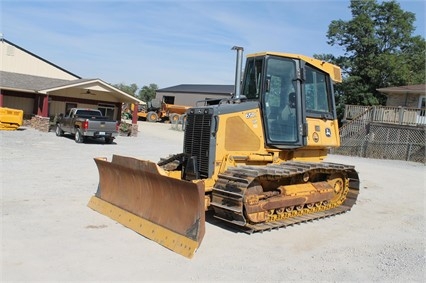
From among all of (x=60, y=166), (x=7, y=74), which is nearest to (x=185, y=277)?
(x=60, y=166)

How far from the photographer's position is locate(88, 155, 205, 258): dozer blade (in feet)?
18.7

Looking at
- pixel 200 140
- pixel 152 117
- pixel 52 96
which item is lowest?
pixel 152 117

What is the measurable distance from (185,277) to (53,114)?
25.2 m

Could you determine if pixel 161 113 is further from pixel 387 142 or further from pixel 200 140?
pixel 200 140

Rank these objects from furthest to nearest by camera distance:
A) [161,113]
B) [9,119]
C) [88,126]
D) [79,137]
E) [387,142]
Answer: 1. [161,113]
2. [387,142]
3. [9,119]
4. [79,137]
5. [88,126]

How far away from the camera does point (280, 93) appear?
297 inches

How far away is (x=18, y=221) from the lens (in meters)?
6.30

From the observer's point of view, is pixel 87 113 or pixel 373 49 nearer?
pixel 87 113


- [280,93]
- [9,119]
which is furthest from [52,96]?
[280,93]

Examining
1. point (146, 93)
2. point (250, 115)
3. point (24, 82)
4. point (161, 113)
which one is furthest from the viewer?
point (146, 93)

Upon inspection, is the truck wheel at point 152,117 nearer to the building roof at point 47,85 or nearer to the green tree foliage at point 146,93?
the building roof at point 47,85

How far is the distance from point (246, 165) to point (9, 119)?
63.1ft

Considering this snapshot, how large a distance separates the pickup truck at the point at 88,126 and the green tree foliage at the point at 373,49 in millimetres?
24495

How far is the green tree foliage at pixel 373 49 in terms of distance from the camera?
123 ft
